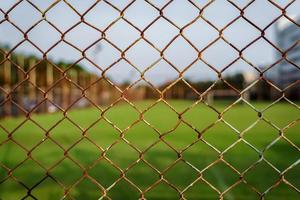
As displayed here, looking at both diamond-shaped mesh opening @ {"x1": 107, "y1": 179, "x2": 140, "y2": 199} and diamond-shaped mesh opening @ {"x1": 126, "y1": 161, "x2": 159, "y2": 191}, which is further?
diamond-shaped mesh opening @ {"x1": 126, "y1": 161, "x2": 159, "y2": 191}

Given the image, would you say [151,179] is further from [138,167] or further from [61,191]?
[61,191]

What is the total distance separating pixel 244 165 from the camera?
Result: 18.9 ft

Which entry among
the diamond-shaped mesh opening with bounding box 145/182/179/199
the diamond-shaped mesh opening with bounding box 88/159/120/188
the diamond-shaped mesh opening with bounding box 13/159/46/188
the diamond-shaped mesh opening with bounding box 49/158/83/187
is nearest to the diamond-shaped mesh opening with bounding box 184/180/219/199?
the diamond-shaped mesh opening with bounding box 145/182/179/199

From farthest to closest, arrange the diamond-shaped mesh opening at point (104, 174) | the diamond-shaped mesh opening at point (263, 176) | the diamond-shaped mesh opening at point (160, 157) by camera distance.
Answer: the diamond-shaped mesh opening at point (160, 157)
the diamond-shaped mesh opening at point (104, 174)
the diamond-shaped mesh opening at point (263, 176)

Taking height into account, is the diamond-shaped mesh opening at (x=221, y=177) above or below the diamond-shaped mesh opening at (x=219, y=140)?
above

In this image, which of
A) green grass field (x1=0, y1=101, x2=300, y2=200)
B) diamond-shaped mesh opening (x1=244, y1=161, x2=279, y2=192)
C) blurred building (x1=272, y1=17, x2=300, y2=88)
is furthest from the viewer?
blurred building (x1=272, y1=17, x2=300, y2=88)

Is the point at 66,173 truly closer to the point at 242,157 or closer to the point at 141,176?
the point at 141,176

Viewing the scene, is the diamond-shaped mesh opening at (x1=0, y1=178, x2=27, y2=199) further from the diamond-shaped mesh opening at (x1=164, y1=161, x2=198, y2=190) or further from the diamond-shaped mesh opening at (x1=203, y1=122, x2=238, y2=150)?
the diamond-shaped mesh opening at (x1=203, y1=122, x2=238, y2=150)

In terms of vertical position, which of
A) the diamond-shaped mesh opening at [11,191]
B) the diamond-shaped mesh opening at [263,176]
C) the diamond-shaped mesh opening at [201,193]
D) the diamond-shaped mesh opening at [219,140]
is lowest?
the diamond-shaped mesh opening at [219,140]

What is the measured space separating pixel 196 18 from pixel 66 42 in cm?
58

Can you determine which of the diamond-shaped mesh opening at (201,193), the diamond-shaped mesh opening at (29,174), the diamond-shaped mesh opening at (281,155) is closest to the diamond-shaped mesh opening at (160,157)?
the diamond-shaped mesh opening at (201,193)

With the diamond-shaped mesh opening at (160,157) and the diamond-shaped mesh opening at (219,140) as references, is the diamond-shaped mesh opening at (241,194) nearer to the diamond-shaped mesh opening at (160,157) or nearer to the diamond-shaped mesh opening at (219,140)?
the diamond-shaped mesh opening at (160,157)

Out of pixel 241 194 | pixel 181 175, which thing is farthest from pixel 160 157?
pixel 241 194

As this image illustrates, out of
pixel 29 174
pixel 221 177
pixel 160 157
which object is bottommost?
pixel 160 157
